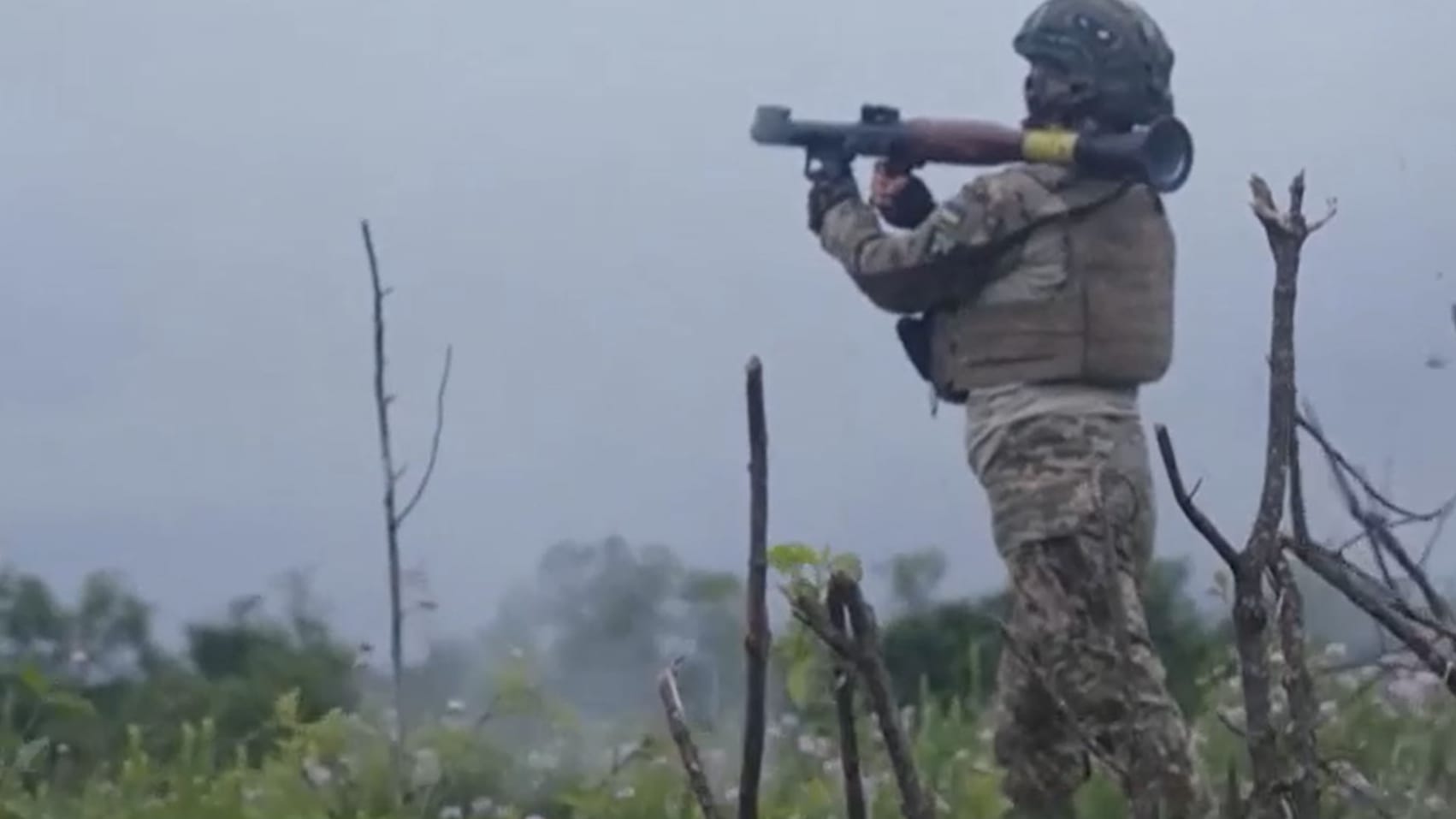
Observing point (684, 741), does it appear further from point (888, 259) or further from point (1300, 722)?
point (888, 259)

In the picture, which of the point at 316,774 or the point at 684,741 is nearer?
the point at 684,741

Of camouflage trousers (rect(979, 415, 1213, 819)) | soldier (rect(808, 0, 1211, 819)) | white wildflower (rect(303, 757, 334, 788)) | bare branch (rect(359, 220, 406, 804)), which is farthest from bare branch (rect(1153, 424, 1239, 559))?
white wildflower (rect(303, 757, 334, 788))

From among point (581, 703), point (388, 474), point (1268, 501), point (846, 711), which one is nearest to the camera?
point (1268, 501)

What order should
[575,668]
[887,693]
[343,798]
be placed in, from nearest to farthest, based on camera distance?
[887,693], [575,668], [343,798]

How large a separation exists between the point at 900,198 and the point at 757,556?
3.39m

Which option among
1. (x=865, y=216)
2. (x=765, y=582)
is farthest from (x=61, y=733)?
(x=765, y=582)

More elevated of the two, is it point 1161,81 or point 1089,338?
point 1161,81

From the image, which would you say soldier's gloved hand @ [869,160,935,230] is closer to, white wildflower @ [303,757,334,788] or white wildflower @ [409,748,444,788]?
white wildflower @ [409,748,444,788]

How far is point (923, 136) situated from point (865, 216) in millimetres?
146

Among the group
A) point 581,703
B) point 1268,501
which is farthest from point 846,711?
point 581,703

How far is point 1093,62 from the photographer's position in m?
4.30

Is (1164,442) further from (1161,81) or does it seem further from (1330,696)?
(1330,696)

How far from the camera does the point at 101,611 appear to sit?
469 centimetres

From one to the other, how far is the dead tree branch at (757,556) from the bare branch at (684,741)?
66 millimetres
